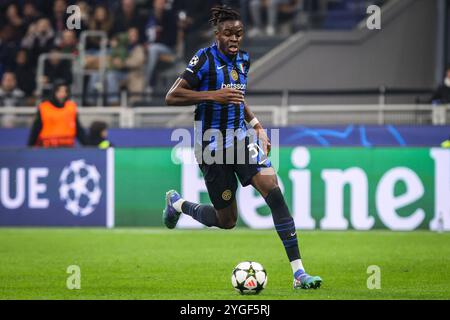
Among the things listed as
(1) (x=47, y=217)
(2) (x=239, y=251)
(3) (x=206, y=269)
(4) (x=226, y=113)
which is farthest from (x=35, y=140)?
(4) (x=226, y=113)

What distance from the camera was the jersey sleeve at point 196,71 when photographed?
9.92 meters

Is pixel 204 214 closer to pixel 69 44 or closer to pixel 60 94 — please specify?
pixel 60 94

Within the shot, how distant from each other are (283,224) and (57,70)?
1296cm

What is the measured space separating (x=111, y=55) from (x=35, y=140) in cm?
491

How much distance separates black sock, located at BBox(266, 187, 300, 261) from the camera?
378 inches

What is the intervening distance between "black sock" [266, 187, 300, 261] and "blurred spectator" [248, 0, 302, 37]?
1348 centimetres

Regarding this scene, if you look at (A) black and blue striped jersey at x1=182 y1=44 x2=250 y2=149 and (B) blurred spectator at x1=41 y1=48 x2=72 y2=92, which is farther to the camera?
(B) blurred spectator at x1=41 y1=48 x2=72 y2=92

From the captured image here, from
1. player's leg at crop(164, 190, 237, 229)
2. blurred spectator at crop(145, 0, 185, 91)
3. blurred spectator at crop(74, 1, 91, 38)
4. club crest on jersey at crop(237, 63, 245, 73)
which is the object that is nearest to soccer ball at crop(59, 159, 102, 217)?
blurred spectator at crop(145, 0, 185, 91)

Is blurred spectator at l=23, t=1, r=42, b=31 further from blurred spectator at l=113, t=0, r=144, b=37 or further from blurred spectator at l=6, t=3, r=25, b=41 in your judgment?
blurred spectator at l=113, t=0, r=144, b=37

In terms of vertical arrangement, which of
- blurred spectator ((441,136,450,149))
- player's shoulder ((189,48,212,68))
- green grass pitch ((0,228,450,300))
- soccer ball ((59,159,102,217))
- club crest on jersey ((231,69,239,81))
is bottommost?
green grass pitch ((0,228,450,300))

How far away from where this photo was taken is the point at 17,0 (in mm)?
24953

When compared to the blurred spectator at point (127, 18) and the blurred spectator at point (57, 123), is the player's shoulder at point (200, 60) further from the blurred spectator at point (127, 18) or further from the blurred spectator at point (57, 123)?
the blurred spectator at point (127, 18)

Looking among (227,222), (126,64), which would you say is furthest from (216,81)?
(126,64)

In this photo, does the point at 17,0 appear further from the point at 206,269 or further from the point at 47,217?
the point at 206,269
